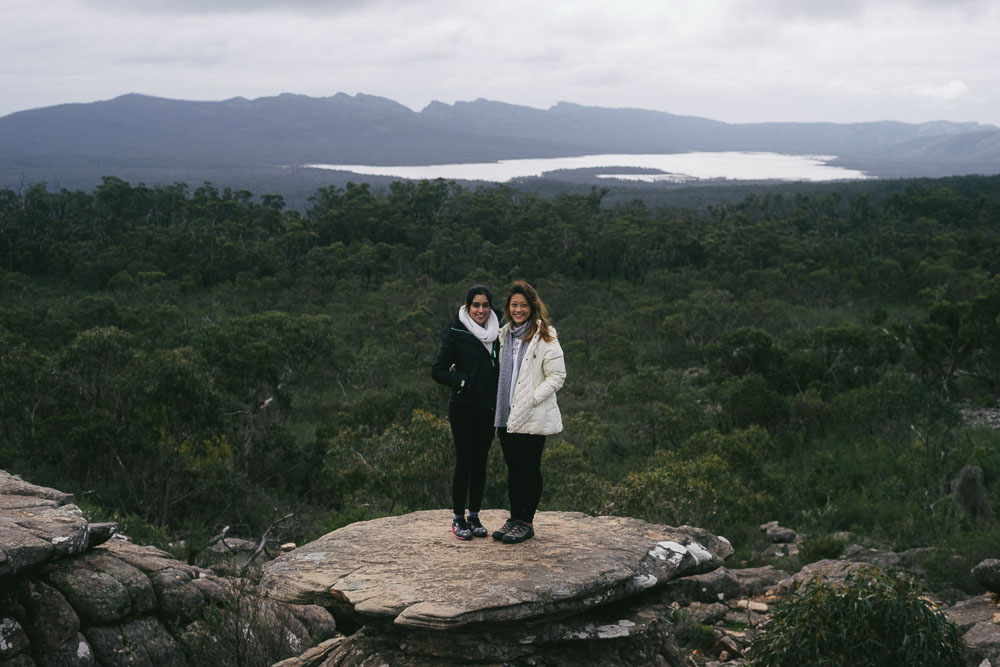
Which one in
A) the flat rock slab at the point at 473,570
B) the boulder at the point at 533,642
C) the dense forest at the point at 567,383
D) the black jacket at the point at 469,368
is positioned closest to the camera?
the flat rock slab at the point at 473,570

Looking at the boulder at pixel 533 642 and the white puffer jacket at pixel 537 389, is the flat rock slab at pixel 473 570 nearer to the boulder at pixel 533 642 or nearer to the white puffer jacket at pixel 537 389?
the boulder at pixel 533 642

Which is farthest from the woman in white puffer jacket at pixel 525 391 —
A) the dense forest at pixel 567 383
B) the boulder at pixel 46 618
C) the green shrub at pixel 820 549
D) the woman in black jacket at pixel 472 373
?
the green shrub at pixel 820 549

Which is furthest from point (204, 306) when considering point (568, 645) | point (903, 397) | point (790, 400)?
point (568, 645)

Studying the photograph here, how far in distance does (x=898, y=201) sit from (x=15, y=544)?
7398cm

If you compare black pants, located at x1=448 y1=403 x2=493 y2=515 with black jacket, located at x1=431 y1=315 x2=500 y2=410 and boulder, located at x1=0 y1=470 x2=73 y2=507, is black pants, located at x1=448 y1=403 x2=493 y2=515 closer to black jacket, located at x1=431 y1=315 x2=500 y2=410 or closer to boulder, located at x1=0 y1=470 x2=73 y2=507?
black jacket, located at x1=431 y1=315 x2=500 y2=410

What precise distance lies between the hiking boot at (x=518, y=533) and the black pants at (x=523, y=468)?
0.05 m

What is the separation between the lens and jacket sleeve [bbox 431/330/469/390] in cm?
630

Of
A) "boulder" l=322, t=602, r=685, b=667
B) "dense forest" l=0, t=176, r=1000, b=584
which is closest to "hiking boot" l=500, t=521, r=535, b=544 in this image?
"boulder" l=322, t=602, r=685, b=667

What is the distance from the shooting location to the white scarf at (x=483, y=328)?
6371mm

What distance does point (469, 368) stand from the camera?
6.37m

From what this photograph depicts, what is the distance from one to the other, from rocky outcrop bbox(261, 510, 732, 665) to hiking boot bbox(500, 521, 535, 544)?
50 mm

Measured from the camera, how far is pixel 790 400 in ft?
79.0

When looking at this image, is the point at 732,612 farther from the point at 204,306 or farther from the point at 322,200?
the point at 322,200

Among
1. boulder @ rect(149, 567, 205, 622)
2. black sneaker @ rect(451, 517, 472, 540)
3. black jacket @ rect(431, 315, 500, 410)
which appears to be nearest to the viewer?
black jacket @ rect(431, 315, 500, 410)
